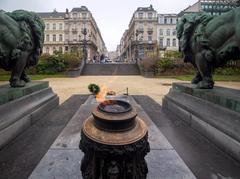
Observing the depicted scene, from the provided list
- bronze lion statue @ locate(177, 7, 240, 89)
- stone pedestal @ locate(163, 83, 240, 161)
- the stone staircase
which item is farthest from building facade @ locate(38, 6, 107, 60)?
stone pedestal @ locate(163, 83, 240, 161)

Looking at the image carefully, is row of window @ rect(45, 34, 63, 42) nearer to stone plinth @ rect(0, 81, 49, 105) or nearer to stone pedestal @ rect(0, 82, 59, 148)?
stone pedestal @ rect(0, 82, 59, 148)

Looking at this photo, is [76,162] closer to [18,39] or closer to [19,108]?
[19,108]

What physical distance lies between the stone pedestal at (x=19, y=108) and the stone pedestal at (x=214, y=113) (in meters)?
3.52

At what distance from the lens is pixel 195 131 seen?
4.27 m

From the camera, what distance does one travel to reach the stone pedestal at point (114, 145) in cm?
172

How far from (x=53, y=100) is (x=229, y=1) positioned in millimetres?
15038

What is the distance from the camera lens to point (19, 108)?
425cm

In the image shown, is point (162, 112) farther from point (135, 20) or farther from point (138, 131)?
point (135, 20)

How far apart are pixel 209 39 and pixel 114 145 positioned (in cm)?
364

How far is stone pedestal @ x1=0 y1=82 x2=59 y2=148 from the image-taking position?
11.7ft

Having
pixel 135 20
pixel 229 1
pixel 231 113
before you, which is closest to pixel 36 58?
pixel 231 113

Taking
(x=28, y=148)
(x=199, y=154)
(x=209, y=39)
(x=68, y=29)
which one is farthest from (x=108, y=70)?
(x=68, y=29)

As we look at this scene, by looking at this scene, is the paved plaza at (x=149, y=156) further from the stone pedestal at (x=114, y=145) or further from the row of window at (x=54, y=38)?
the row of window at (x=54, y=38)

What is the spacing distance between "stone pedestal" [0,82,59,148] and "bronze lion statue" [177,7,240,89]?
394 cm
